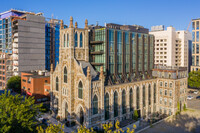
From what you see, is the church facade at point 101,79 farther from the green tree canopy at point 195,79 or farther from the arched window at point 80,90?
the green tree canopy at point 195,79

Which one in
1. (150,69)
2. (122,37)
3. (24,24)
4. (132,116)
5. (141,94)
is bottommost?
(132,116)

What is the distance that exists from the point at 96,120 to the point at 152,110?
27.4 metres

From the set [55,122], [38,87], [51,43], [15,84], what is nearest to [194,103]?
[55,122]

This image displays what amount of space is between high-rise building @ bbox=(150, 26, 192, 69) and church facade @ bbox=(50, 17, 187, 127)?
1957 inches

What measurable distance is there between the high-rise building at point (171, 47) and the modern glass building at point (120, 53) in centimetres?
4937

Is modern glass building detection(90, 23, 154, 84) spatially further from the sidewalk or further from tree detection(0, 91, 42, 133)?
tree detection(0, 91, 42, 133)

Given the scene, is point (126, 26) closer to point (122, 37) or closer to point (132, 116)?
point (122, 37)

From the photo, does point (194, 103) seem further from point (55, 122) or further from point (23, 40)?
point (23, 40)

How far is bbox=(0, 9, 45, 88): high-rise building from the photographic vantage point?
326 feet

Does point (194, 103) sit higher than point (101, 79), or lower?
lower

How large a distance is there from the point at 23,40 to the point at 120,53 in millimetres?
64025

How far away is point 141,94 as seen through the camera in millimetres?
61625

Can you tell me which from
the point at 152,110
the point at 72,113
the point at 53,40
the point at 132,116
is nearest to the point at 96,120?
the point at 72,113

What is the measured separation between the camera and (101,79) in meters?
47.8
